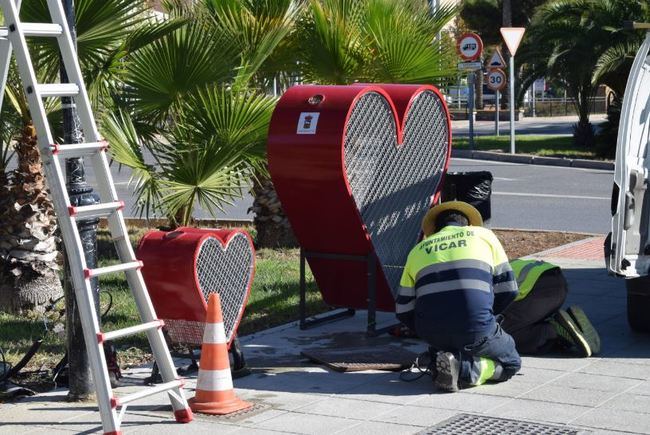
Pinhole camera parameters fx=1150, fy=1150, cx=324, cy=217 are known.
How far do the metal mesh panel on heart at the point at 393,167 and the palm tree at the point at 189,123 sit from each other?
118 cm

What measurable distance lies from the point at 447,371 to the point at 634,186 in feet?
7.13

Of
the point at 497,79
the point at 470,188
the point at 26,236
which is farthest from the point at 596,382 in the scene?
Result: the point at 497,79

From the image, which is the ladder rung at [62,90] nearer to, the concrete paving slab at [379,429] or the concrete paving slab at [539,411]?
the concrete paving slab at [379,429]

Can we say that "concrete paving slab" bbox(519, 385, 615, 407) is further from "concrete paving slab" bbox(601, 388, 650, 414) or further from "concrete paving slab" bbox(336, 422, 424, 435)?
"concrete paving slab" bbox(336, 422, 424, 435)

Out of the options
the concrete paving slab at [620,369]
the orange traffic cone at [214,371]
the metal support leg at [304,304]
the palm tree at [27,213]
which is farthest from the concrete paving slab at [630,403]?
the palm tree at [27,213]

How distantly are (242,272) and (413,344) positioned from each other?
65.6 inches

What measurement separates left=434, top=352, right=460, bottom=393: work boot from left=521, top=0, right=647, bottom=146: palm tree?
18.7 m

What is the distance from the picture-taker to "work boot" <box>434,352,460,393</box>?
716 cm

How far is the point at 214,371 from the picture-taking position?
6820 millimetres

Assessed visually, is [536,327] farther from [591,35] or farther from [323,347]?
[591,35]

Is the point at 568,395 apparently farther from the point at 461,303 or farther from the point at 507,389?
the point at 461,303

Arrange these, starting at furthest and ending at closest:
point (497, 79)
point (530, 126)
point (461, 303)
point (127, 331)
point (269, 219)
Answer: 1. point (530, 126)
2. point (497, 79)
3. point (269, 219)
4. point (461, 303)
5. point (127, 331)

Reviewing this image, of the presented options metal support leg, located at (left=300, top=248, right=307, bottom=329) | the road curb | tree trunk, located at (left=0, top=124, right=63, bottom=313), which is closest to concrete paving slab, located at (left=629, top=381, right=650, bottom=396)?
metal support leg, located at (left=300, top=248, right=307, bottom=329)

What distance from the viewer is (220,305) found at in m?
7.17
